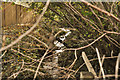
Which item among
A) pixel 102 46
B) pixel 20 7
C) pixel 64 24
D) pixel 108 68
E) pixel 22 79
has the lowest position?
pixel 22 79

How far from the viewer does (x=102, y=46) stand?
1621mm

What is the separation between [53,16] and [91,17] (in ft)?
1.98

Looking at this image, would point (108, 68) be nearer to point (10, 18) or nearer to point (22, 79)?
point (22, 79)

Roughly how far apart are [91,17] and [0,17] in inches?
50.7

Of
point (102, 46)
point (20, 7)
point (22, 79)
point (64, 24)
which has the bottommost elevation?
point (22, 79)

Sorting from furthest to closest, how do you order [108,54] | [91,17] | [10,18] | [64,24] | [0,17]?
1. [10,18]
2. [0,17]
3. [64,24]
4. [91,17]
5. [108,54]

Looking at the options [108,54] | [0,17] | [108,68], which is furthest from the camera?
[0,17]

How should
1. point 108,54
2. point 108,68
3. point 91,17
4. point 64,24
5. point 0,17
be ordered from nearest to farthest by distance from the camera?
point 108,68
point 108,54
point 91,17
point 64,24
point 0,17

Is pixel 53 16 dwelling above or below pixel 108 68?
above

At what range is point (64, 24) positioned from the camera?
2.03 metres

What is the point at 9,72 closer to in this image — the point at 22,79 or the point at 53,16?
the point at 22,79

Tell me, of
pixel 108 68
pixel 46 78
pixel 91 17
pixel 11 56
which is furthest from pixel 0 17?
pixel 108 68

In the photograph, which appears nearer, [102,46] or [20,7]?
[102,46]

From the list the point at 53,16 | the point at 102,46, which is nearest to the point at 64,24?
the point at 53,16
